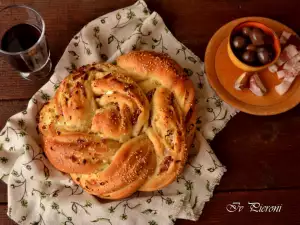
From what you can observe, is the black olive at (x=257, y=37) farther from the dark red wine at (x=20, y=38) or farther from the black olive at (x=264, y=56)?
the dark red wine at (x=20, y=38)

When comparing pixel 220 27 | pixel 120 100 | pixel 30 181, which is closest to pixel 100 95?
pixel 120 100

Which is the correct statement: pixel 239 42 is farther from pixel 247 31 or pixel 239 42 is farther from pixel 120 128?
pixel 120 128

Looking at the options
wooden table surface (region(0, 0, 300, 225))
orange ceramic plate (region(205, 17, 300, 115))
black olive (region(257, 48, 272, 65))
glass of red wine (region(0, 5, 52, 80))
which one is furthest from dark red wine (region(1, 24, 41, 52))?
black olive (region(257, 48, 272, 65))

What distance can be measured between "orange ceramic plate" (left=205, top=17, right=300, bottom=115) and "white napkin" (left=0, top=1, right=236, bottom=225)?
30 millimetres

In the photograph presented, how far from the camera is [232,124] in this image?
1283 mm

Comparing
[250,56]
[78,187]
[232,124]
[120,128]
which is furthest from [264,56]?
[78,187]

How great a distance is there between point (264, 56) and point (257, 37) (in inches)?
2.1

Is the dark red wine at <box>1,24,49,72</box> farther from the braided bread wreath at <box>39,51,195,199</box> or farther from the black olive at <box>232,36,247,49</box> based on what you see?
the black olive at <box>232,36,247,49</box>

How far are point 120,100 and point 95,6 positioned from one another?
1.22 feet

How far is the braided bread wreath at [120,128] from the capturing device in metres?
1.11

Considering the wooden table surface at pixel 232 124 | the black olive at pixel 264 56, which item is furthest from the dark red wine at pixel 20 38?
the black olive at pixel 264 56

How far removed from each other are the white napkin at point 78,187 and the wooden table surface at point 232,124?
0.15 feet

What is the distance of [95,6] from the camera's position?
1.36 m

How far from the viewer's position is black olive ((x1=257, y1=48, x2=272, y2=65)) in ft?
3.99
